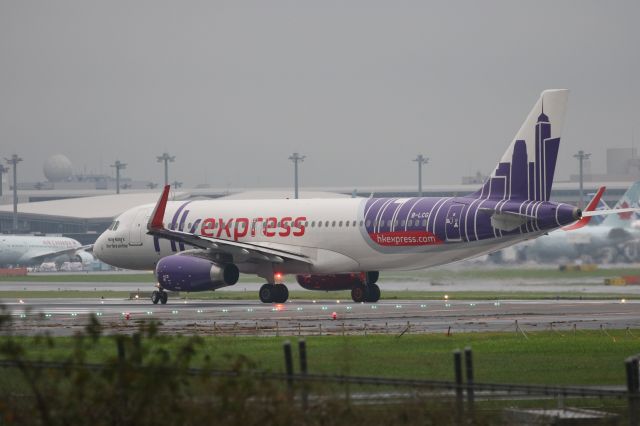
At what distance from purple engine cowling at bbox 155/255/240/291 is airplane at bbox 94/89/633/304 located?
0.04 meters

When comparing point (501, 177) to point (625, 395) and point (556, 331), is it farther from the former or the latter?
point (625, 395)

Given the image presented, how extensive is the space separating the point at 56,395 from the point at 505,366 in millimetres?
11053

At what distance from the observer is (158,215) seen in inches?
1898

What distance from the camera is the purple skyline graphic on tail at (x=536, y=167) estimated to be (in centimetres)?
4503

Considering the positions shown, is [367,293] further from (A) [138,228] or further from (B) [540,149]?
(A) [138,228]

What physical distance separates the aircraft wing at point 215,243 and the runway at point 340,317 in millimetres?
1859

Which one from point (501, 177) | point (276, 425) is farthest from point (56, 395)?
point (501, 177)

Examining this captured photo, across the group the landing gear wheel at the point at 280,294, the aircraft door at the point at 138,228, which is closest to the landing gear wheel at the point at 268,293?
the landing gear wheel at the point at 280,294

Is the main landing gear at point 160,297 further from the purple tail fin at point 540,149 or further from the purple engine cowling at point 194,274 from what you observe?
the purple tail fin at point 540,149

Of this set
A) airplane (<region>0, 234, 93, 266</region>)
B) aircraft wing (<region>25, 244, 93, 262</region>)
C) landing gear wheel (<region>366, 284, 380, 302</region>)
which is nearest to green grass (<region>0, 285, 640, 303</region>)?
landing gear wheel (<region>366, 284, 380, 302</region>)

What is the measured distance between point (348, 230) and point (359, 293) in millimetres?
2911

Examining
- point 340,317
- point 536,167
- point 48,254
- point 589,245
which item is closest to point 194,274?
point 340,317

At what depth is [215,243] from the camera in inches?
1897

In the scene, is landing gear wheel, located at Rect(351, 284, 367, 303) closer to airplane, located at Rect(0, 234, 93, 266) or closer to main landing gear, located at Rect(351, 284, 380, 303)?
main landing gear, located at Rect(351, 284, 380, 303)
